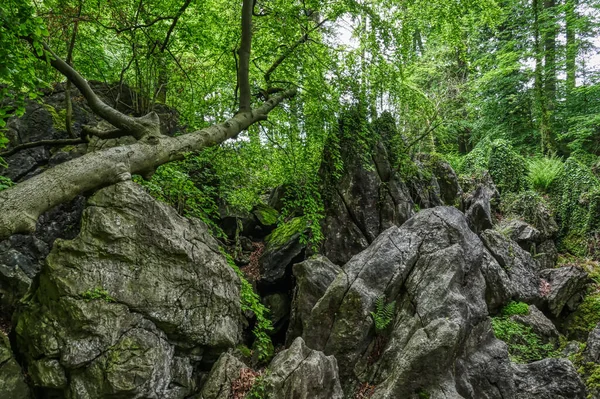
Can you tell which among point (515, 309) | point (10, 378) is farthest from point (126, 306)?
point (515, 309)

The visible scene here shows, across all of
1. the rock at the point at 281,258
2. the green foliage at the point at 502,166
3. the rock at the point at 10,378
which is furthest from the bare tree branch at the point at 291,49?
the green foliage at the point at 502,166

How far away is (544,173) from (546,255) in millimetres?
4862

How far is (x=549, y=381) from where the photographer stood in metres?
6.26

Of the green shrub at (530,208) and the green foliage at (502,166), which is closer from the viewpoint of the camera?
the green shrub at (530,208)

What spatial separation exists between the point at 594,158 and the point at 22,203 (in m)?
20.8

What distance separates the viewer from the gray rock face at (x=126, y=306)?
13.9 feet

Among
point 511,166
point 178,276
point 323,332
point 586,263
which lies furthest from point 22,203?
point 511,166

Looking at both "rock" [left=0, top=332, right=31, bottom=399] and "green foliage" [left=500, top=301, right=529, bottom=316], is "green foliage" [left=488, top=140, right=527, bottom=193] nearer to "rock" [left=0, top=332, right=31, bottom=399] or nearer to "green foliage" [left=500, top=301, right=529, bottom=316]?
"green foliage" [left=500, top=301, right=529, bottom=316]

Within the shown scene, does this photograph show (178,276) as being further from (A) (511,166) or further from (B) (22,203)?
(A) (511,166)

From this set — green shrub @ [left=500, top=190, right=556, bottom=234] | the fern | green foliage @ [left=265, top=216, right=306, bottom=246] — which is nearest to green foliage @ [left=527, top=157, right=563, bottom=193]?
green shrub @ [left=500, top=190, right=556, bottom=234]

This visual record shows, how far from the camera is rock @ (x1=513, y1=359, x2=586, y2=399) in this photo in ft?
20.0

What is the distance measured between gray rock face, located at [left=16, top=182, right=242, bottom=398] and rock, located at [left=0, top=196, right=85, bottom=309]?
1260 millimetres

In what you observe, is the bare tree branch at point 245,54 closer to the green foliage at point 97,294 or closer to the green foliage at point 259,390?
the green foliage at point 97,294

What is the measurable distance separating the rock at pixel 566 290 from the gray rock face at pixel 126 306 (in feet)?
29.4
